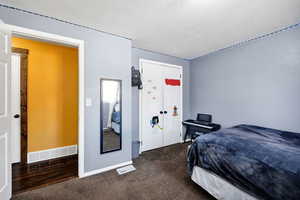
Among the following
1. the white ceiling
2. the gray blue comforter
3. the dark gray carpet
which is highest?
the white ceiling

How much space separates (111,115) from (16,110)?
1.78 meters

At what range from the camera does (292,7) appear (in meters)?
1.61

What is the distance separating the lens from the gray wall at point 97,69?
1.92 metres

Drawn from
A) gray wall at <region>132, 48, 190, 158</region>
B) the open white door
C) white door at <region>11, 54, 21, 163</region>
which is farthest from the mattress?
white door at <region>11, 54, 21, 163</region>

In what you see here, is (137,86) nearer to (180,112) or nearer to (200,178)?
(180,112)

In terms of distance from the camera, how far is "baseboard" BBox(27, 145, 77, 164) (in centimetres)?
244

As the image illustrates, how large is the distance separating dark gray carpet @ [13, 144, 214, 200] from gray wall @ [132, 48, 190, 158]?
0.69 meters

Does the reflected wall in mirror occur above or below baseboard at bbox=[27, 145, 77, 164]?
above

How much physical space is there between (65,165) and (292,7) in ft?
13.7

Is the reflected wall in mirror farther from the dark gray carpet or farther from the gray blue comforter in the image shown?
the gray blue comforter

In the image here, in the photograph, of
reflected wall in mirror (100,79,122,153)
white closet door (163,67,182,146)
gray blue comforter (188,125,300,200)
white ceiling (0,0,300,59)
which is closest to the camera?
gray blue comforter (188,125,300,200)

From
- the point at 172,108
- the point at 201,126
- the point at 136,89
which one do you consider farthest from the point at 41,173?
the point at 201,126

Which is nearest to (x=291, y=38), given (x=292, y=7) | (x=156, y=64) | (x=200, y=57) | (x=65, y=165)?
(x=292, y=7)

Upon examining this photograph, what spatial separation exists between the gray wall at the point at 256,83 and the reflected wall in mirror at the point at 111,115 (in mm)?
2288
